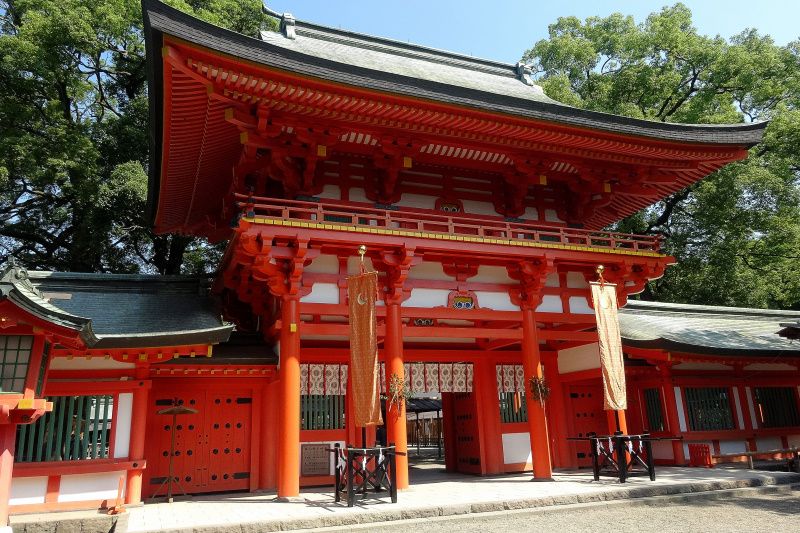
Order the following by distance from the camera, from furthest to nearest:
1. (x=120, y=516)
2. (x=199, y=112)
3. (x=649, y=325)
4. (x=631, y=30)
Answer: (x=631, y=30), (x=649, y=325), (x=199, y=112), (x=120, y=516)

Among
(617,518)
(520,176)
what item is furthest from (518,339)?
(617,518)

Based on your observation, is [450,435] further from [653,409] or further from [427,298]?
[653,409]

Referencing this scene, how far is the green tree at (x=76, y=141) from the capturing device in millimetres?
21141

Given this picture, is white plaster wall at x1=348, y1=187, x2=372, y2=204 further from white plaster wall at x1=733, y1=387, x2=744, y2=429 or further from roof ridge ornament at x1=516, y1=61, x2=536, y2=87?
white plaster wall at x1=733, y1=387, x2=744, y2=429

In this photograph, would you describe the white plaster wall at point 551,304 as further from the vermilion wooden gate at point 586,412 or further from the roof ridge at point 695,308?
Result: the roof ridge at point 695,308

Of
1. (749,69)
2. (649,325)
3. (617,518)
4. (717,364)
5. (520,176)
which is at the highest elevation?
(749,69)

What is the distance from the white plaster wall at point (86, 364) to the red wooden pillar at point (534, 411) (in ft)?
26.7

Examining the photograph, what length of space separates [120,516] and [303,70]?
25.4 ft

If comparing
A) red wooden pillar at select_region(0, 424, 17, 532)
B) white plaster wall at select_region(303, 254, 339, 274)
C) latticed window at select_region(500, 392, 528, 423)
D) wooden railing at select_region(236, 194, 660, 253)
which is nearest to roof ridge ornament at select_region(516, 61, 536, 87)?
wooden railing at select_region(236, 194, 660, 253)

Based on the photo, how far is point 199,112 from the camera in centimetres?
1033

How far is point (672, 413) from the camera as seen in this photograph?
46.5ft

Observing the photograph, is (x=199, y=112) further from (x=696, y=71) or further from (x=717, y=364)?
(x=696, y=71)

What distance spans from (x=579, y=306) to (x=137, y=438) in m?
10.1

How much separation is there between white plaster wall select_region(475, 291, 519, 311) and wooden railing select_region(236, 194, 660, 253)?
1337mm
